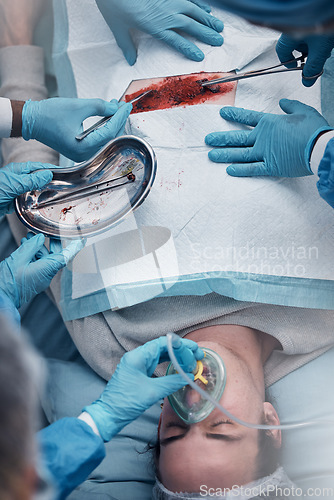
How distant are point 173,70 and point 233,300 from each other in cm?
80

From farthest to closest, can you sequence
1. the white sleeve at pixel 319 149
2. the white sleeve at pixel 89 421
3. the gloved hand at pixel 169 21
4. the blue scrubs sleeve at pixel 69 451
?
the gloved hand at pixel 169 21, the white sleeve at pixel 319 149, the white sleeve at pixel 89 421, the blue scrubs sleeve at pixel 69 451

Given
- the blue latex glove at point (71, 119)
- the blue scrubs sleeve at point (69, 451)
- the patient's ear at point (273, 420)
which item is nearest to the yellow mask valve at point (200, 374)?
the patient's ear at point (273, 420)

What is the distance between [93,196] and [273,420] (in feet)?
2.87

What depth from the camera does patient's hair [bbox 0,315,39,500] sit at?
1.82 ft

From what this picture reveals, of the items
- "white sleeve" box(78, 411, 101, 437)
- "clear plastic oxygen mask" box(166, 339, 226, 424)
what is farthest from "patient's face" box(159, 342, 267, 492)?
"white sleeve" box(78, 411, 101, 437)

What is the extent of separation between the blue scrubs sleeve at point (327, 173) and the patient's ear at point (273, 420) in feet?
2.05

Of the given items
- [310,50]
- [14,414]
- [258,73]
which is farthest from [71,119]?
[14,414]

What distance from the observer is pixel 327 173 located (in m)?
1.23

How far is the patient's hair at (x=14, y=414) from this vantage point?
0.56 metres

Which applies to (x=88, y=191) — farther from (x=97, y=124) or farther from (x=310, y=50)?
(x=310, y=50)

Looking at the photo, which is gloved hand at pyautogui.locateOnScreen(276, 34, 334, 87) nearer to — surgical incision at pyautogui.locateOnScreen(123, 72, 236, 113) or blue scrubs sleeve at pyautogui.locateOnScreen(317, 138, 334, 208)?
surgical incision at pyautogui.locateOnScreen(123, 72, 236, 113)

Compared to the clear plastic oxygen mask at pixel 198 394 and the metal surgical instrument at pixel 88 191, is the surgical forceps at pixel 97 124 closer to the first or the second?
the metal surgical instrument at pixel 88 191

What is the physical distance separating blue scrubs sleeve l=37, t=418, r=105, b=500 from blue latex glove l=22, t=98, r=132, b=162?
86 cm

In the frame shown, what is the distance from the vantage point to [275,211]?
141 centimetres
